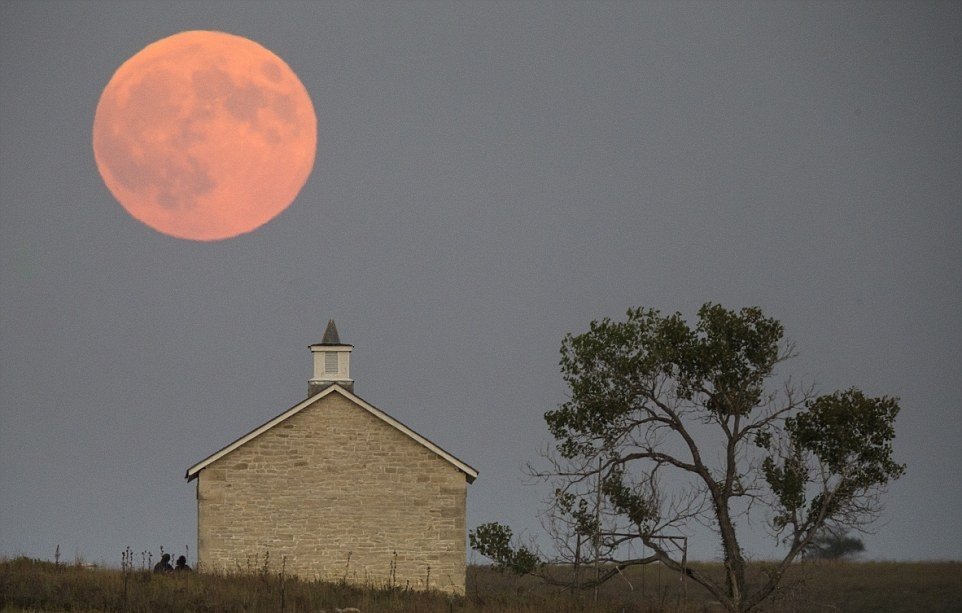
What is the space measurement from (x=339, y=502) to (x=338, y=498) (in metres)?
0.14

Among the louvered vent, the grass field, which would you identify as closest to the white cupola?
the louvered vent

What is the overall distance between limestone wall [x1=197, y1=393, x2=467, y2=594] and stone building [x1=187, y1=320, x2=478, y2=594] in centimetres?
3

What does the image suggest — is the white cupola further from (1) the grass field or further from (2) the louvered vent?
(1) the grass field

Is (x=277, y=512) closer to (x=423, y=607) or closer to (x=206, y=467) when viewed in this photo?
(x=206, y=467)

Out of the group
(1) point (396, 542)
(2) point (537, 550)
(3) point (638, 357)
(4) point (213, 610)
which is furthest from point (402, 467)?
(4) point (213, 610)

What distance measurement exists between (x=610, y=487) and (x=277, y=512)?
11718mm

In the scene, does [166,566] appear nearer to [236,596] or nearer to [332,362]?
→ [236,596]

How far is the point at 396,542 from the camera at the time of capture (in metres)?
49.9

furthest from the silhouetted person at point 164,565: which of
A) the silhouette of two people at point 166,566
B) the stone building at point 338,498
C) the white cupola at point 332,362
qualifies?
the white cupola at point 332,362

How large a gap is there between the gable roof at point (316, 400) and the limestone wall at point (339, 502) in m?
0.25

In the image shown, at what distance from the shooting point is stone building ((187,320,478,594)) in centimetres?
4928

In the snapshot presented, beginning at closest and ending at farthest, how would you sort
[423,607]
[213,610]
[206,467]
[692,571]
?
[213,610] → [423,607] → [692,571] → [206,467]

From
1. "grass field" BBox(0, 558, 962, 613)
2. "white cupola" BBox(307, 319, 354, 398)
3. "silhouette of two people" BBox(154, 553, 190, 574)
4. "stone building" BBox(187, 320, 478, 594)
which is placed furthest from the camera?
"white cupola" BBox(307, 319, 354, 398)

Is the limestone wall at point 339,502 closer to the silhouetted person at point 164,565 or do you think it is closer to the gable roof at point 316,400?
the gable roof at point 316,400
